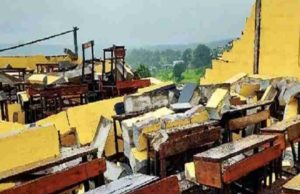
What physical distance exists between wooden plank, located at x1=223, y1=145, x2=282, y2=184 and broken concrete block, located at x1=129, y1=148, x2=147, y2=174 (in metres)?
1.69

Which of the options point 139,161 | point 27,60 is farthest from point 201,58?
point 139,161

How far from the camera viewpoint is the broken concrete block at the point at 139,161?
222 inches

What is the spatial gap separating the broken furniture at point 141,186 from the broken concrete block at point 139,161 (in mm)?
1999

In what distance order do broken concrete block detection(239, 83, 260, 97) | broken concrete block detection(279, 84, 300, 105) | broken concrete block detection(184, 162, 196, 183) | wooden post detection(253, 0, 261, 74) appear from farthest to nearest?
wooden post detection(253, 0, 261, 74) < broken concrete block detection(239, 83, 260, 97) < broken concrete block detection(279, 84, 300, 105) < broken concrete block detection(184, 162, 196, 183)

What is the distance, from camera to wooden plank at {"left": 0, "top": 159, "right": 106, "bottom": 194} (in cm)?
392

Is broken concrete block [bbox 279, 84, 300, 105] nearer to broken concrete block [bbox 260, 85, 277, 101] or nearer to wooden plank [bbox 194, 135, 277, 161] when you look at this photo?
broken concrete block [bbox 260, 85, 277, 101]

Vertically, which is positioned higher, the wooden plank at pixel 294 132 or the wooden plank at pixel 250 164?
the wooden plank at pixel 294 132

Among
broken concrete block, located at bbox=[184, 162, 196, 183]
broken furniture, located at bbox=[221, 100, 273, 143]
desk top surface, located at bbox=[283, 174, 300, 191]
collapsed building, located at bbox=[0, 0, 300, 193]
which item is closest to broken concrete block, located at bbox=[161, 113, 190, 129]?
collapsed building, located at bbox=[0, 0, 300, 193]

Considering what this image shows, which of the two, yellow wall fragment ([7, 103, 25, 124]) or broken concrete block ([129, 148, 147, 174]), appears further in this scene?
yellow wall fragment ([7, 103, 25, 124])

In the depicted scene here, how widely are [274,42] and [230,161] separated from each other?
27.4 ft

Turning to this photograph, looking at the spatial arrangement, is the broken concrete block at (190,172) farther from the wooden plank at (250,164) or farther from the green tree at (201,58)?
the green tree at (201,58)

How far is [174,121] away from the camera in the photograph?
6090 mm

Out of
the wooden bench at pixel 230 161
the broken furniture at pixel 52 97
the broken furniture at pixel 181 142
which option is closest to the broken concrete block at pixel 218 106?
the broken furniture at pixel 181 142

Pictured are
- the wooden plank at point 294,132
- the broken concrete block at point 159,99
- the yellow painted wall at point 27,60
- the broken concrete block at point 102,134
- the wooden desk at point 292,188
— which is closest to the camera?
the wooden desk at point 292,188
